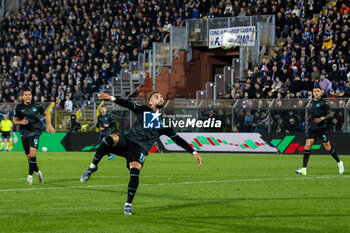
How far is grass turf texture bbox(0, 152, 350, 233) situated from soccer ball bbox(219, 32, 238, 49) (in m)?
20.4

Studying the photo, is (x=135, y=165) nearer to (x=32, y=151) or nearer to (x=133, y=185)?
(x=133, y=185)

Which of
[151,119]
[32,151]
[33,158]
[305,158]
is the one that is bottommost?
[305,158]

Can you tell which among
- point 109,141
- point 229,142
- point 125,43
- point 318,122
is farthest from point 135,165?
point 125,43

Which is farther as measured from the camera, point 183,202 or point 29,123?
point 29,123

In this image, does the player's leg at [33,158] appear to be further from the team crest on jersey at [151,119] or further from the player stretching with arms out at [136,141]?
the team crest on jersey at [151,119]

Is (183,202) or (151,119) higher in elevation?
(151,119)

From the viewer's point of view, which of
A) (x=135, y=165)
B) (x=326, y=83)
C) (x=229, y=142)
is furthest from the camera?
(x=229, y=142)

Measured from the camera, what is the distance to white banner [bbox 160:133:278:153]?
107 feet

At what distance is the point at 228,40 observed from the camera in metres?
40.2

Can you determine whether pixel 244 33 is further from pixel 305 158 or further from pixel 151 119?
pixel 151 119

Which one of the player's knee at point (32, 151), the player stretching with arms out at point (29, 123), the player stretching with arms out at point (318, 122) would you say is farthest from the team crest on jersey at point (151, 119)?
the player stretching with arms out at point (318, 122)

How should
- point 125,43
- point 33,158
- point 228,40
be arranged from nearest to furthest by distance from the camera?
point 33,158 < point 228,40 < point 125,43

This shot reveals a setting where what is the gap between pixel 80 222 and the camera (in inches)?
394

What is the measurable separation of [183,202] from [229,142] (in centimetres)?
2083
